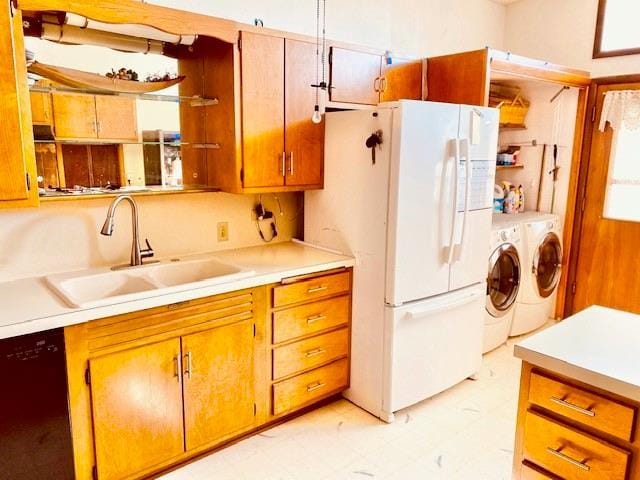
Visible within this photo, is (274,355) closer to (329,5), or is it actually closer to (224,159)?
(224,159)

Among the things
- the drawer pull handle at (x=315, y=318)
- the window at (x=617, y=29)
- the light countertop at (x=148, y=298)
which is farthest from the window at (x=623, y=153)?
the drawer pull handle at (x=315, y=318)

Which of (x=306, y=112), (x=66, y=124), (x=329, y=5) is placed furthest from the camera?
(x=329, y=5)

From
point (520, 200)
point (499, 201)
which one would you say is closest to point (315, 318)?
point (499, 201)

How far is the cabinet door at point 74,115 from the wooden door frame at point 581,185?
3641mm

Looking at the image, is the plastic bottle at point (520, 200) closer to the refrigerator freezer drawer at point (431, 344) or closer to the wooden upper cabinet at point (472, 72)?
the wooden upper cabinet at point (472, 72)

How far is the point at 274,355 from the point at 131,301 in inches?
32.5

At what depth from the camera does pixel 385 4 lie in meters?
3.35

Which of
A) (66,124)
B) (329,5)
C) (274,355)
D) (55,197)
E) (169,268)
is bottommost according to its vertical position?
(274,355)

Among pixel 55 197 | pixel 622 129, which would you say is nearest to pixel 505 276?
pixel 622 129

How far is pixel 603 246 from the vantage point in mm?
3832

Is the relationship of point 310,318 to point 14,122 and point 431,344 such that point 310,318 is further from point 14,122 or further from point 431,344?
point 14,122

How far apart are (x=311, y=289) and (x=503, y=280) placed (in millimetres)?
1661

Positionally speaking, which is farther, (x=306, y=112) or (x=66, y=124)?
(x=306, y=112)

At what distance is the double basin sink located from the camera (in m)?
1.96
